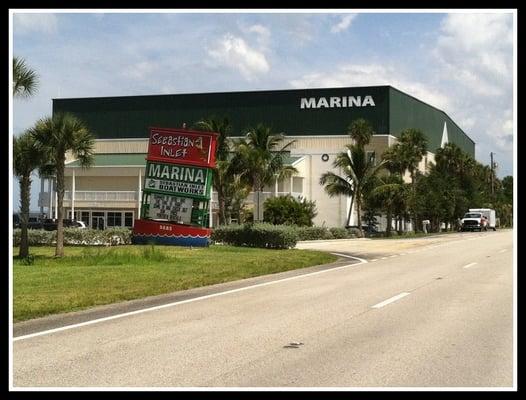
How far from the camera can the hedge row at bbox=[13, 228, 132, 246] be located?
39.8 metres

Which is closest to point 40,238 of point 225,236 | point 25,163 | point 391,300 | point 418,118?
point 225,236

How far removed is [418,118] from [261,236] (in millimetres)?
60700

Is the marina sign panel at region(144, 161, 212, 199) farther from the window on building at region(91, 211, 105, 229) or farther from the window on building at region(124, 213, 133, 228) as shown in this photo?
the window on building at region(91, 211, 105, 229)

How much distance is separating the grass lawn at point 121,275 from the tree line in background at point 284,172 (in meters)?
5.08

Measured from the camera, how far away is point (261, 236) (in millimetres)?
36562

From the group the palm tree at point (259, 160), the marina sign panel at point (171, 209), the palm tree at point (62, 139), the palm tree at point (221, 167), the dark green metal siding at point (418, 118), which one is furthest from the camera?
the dark green metal siding at point (418, 118)

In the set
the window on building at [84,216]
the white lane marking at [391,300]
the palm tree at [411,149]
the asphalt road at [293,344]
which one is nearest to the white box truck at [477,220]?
the palm tree at [411,149]

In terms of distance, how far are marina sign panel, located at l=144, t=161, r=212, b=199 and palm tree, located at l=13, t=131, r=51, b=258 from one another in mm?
8634

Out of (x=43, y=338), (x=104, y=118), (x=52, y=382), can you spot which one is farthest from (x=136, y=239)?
(x=104, y=118)

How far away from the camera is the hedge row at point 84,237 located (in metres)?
39.8

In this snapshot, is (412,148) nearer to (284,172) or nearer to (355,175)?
(355,175)

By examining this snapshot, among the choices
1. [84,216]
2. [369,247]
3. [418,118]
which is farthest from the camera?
[418,118]

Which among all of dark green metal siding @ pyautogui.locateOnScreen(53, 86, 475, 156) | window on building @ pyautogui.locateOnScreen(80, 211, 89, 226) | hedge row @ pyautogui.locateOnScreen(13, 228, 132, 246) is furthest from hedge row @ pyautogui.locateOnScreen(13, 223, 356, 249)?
dark green metal siding @ pyautogui.locateOnScreen(53, 86, 475, 156)

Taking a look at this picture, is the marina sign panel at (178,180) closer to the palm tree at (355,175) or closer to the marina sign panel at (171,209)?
the marina sign panel at (171,209)
